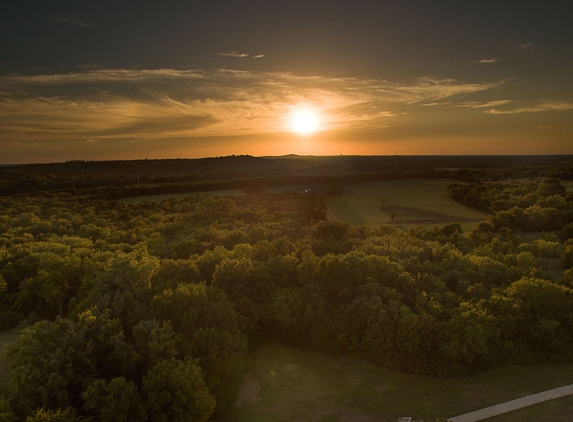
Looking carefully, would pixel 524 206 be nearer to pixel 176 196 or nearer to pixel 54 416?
pixel 54 416

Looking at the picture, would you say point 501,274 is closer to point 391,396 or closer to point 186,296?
point 391,396

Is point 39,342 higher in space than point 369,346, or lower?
higher

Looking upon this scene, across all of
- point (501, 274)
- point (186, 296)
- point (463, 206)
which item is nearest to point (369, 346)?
point (186, 296)

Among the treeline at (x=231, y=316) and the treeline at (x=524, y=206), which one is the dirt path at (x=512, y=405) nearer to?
the treeline at (x=231, y=316)

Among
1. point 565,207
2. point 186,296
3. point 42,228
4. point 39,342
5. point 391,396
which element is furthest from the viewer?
point 565,207

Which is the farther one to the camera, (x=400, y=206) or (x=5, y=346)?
(x=400, y=206)

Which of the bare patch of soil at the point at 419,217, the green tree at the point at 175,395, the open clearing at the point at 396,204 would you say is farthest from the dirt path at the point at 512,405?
the bare patch of soil at the point at 419,217

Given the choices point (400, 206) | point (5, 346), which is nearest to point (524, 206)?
point (400, 206)
